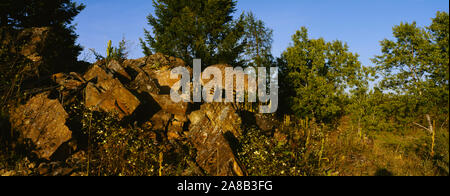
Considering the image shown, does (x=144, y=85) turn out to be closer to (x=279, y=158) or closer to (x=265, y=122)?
(x=265, y=122)

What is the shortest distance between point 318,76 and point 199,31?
688 cm

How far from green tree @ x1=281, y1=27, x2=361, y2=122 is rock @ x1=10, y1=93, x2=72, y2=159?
9.21 m

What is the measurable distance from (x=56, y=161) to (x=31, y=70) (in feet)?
12.2

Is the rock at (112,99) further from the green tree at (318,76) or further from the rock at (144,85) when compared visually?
the green tree at (318,76)

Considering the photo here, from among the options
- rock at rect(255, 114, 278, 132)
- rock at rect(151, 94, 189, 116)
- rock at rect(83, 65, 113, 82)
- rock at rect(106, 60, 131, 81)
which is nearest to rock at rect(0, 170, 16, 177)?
rock at rect(83, 65, 113, 82)

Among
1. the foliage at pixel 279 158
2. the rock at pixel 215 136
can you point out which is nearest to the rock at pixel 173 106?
the rock at pixel 215 136

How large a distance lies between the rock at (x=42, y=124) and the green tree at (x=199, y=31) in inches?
309

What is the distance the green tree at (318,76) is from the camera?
10594mm

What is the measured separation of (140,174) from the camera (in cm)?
525

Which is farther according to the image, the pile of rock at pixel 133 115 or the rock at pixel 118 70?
the rock at pixel 118 70

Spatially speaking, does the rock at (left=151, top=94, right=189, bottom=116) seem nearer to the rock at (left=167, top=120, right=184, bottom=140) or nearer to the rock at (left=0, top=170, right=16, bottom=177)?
the rock at (left=167, top=120, right=184, bottom=140)

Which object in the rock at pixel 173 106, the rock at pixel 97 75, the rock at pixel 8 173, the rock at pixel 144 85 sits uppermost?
the rock at pixel 97 75
